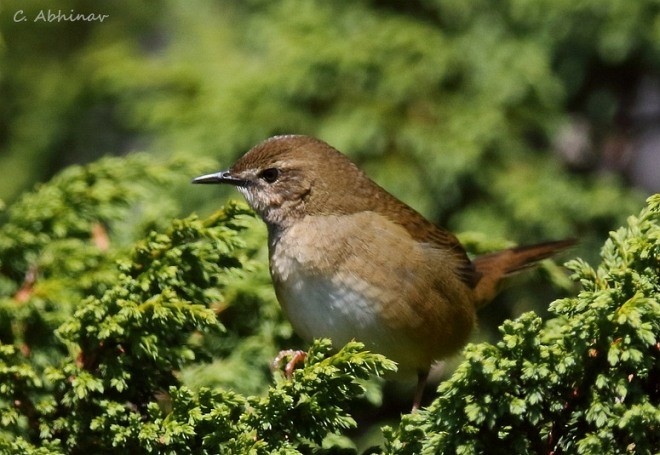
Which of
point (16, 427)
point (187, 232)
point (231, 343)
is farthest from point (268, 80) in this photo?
point (16, 427)

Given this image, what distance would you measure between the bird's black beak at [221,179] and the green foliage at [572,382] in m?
1.53

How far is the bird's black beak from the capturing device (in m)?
3.80

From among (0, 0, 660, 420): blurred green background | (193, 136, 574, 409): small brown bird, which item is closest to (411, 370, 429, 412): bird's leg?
(193, 136, 574, 409): small brown bird

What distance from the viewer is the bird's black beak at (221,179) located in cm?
380

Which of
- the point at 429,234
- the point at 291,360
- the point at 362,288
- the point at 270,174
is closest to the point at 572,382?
the point at 362,288

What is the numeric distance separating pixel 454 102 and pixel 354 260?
9.17 ft

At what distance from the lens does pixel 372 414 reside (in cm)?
566

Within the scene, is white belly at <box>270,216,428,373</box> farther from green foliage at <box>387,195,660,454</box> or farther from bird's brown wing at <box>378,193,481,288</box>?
green foliage at <box>387,195,660,454</box>

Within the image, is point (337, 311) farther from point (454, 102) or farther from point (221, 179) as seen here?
point (454, 102)

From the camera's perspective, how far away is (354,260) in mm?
3365

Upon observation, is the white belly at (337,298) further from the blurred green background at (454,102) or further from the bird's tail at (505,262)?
the blurred green background at (454,102)

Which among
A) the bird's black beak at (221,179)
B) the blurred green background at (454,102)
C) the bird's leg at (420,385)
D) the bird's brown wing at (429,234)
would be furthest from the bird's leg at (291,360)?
the blurred green background at (454,102)

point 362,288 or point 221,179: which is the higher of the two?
point 221,179

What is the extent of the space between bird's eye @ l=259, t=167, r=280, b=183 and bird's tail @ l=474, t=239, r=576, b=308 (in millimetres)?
1013
